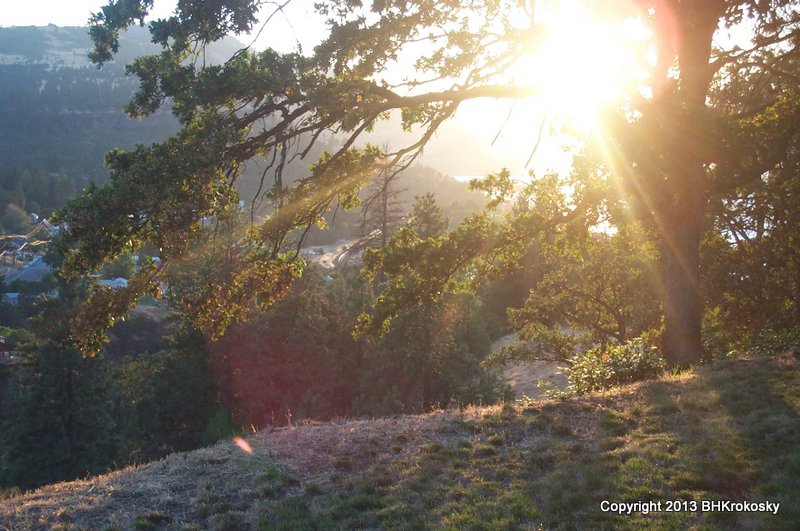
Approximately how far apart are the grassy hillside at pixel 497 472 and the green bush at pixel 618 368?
2.13m

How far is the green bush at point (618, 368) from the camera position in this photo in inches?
442

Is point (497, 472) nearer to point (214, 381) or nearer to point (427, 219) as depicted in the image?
point (427, 219)

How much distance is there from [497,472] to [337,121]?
17.9 feet

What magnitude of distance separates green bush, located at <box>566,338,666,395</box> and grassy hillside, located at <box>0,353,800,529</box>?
6.99 ft

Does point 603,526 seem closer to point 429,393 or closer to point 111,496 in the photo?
point 111,496

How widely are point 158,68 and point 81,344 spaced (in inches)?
157

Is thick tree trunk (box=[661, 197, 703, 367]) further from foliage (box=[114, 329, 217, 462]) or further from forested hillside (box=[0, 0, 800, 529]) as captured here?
foliage (box=[114, 329, 217, 462])

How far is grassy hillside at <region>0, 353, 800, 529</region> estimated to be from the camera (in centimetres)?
558

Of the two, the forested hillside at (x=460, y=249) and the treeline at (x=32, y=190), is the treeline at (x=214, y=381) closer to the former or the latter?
the forested hillside at (x=460, y=249)

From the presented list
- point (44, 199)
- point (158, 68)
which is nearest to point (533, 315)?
point (158, 68)

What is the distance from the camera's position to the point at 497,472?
21.9ft

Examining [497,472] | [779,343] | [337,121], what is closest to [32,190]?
Answer: [337,121]

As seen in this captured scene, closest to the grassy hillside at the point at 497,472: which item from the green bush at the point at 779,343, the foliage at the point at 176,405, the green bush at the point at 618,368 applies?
the green bush at the point at 618,368

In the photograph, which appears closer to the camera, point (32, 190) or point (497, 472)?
point (497, 472)
